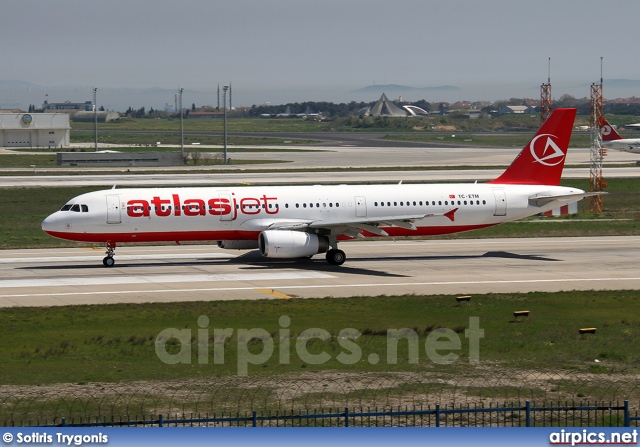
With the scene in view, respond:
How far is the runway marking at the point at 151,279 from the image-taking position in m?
46.3

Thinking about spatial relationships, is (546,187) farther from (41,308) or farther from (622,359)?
(41,308)

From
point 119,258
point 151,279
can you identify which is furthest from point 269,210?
point 119,258

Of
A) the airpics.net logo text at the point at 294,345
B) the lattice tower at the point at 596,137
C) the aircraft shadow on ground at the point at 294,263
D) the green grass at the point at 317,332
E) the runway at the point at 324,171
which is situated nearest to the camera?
the green grass at the point at 317,332

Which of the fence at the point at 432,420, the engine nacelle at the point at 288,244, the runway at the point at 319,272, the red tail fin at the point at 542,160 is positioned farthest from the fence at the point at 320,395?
the red tail fin at the point at 542,160

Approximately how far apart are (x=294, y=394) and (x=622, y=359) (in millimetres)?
11375

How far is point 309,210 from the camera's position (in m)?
54.0

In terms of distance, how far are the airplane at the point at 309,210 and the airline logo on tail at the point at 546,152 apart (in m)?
0.06

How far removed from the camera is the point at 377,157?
152250 millimetres

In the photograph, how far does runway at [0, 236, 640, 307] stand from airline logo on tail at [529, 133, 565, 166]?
213 inches

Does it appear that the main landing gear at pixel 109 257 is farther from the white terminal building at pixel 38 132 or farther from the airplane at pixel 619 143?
the white terminal building at pixel 38 132

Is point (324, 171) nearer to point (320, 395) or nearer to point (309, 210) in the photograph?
point (309, 210)

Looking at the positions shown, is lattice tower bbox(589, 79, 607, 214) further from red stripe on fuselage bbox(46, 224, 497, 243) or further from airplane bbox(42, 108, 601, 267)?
red stripe on fuselage bbox(46, 224, 497, 243)

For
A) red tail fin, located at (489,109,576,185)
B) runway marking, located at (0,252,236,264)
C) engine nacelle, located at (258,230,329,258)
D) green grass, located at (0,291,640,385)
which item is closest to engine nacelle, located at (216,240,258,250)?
engine nacelle, located at (258,230,329,258)

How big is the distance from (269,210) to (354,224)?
4996 millimetres
